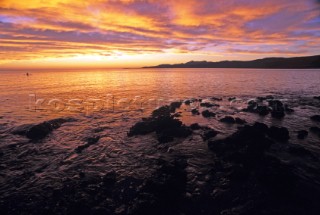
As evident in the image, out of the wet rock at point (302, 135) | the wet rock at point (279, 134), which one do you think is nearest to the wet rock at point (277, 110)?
the wet rock at point (302, 135)

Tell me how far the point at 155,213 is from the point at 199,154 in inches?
280

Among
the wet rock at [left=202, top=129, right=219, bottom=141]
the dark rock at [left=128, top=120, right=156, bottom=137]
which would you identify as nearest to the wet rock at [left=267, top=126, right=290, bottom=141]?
the wet rock at [left=202, top=129, right=219, bottom=141]

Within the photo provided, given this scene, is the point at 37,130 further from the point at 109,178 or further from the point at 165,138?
the point at 165,138

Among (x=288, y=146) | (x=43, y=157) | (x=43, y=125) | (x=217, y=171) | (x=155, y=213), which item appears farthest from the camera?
(x=43, y=125)

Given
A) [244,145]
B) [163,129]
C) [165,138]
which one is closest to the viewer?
[244,145]

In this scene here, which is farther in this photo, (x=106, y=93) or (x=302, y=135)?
(x=106, y=93)

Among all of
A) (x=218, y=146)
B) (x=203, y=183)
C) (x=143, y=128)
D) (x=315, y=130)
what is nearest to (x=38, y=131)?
(x=143, y=128)

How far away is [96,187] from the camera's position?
11.5 m

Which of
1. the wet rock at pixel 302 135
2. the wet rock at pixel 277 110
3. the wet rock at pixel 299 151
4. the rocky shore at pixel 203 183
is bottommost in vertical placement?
the rocky shore at pixel 203 183

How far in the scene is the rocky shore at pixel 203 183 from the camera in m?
9.82

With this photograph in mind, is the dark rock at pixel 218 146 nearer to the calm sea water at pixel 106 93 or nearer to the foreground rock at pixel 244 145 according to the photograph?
the foreground rock at pixel 244 145

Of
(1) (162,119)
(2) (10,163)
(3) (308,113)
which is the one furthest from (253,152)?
(3) (308,113)

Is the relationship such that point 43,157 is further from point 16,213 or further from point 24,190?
point 16,213

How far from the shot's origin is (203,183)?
11703 millimetres
